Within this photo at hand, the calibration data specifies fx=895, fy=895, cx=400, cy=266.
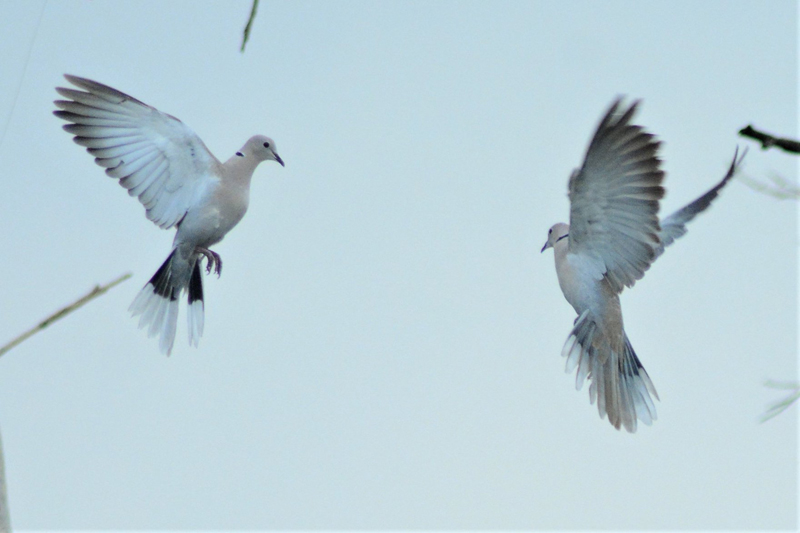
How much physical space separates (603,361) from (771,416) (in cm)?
332

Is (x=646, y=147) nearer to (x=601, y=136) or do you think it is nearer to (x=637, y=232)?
(x=601, y=136)

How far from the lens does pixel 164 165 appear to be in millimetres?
4219

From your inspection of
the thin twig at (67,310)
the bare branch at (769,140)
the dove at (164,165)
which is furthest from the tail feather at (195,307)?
the bare branch at (769,140)

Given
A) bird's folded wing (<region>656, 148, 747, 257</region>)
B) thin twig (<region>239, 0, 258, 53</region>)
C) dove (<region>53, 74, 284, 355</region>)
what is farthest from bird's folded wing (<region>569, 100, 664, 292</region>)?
thin twig (<region>239, 0, 258, 53</region>)

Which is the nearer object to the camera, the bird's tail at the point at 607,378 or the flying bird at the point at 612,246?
the flying bird at the point at 612,246

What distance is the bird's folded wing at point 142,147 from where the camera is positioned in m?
4.09

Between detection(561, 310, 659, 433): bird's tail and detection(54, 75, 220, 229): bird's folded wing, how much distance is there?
1.95m

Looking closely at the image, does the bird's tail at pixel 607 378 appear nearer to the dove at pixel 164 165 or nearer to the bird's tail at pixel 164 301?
the dove at pixel 164 165

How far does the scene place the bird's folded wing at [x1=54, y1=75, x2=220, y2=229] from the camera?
4.09m

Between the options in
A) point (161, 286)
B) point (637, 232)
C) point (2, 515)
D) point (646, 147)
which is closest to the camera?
point (2, 515)

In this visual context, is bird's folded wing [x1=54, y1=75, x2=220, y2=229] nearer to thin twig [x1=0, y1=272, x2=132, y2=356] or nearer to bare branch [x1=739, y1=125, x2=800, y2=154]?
thin twig [x1=0, y1=272, x2=132, y2=356]

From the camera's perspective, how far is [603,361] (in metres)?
4.45

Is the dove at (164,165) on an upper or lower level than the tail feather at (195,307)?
upper

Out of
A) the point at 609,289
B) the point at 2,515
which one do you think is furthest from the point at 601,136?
the point at 2,515
